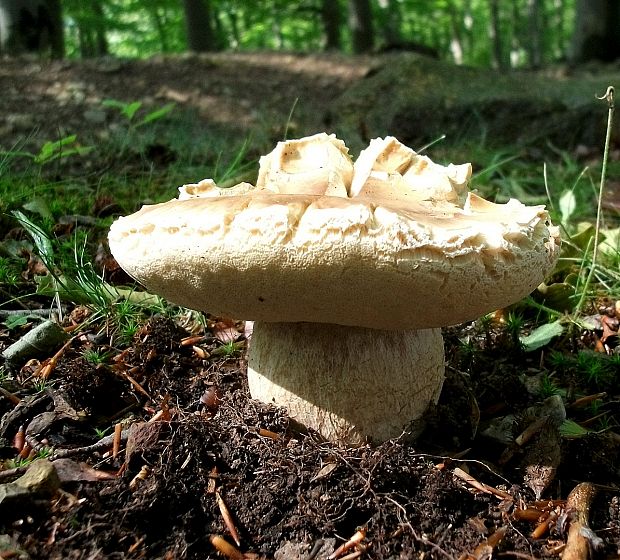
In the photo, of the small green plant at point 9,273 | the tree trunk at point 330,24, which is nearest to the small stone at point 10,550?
the small green plant at point 9,273

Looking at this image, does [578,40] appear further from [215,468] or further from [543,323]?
[215,468]

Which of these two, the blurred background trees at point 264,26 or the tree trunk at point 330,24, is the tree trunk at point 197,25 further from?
the tree trunk at point 330,24

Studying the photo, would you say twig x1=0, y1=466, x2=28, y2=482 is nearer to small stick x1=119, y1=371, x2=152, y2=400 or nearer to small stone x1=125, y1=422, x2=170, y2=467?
small stone x1=125, y1=422, x2=170, y2=467

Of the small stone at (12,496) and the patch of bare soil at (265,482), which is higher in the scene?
the small stone at (12,496)

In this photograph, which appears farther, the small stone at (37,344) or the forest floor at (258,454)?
the small stone at (37,344)

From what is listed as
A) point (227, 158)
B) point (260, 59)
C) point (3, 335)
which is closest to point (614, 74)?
point (260, 59)

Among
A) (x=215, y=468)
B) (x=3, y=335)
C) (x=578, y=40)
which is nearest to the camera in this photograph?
(x=215, y=468)

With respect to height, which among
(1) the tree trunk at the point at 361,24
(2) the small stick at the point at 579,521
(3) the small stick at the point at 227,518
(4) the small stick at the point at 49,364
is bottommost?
(2) the small stick at the point at 579,521

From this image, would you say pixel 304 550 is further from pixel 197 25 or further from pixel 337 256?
pixel 197 25
